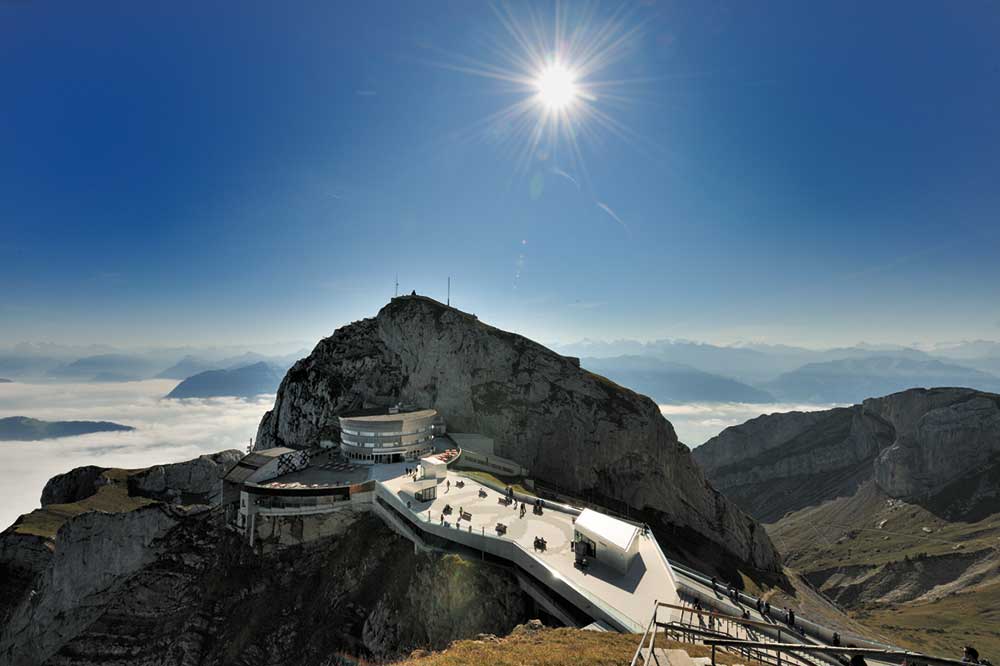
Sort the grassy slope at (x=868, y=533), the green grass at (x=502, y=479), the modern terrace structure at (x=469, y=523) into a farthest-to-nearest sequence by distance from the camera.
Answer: the grassy slope at (x=868, y=533), the green grass at (x=502, y=479), the modern terrace structure at (x=469, y=523)

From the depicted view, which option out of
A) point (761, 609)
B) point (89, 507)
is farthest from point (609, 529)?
point (89, 507)

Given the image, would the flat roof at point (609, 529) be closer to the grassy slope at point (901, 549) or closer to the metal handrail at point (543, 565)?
the metal handrail at point (543, 565)

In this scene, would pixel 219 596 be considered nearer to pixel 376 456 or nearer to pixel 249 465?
pixel 249 465

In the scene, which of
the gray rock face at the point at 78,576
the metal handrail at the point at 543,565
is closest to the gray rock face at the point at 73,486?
the gray rock face at the point at 78,576

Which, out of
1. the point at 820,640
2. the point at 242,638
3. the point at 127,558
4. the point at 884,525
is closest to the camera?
the point at 820,640

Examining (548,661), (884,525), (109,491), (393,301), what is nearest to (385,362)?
(393,301)

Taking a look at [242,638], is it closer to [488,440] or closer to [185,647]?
[185,647]

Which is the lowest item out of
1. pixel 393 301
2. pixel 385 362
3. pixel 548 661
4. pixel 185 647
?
pixel 185 647
